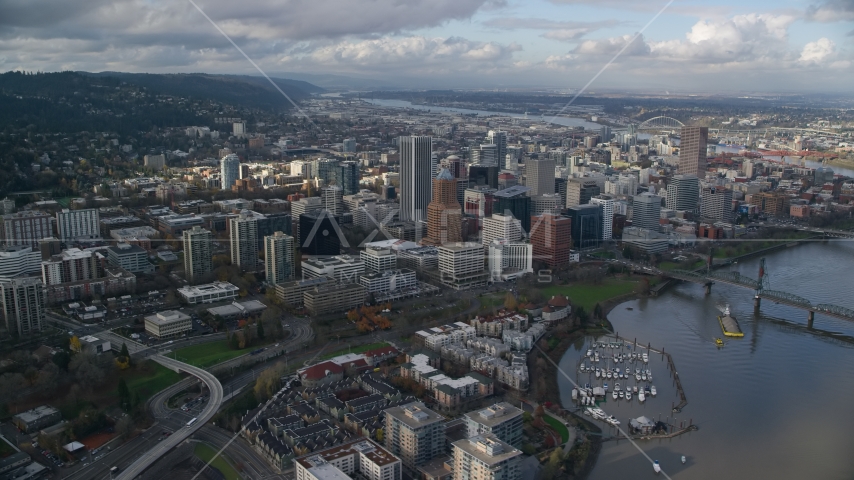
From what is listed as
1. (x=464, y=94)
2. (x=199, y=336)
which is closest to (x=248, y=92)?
(x=464, y=94)

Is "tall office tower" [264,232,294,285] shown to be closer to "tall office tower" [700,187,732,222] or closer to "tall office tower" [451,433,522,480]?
"tall office tower" [451,433,522,480]

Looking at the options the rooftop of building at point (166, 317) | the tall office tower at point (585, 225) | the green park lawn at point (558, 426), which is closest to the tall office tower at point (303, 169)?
the tall office tower at point (585, 225)

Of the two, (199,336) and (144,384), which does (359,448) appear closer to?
(144,384)

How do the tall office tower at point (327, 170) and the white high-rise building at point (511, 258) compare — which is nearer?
the white high-rise building at point (511, 258)

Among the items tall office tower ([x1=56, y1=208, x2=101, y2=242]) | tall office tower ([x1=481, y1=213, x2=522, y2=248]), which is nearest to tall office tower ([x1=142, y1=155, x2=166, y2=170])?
tall office tower ([x1=56, y1=208, x2=101, y2=242])

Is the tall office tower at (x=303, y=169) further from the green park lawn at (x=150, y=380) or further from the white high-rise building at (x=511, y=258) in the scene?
the green park lawn at (x=150, y=380)

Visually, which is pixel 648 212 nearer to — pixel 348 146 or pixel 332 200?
pixel 332 200
